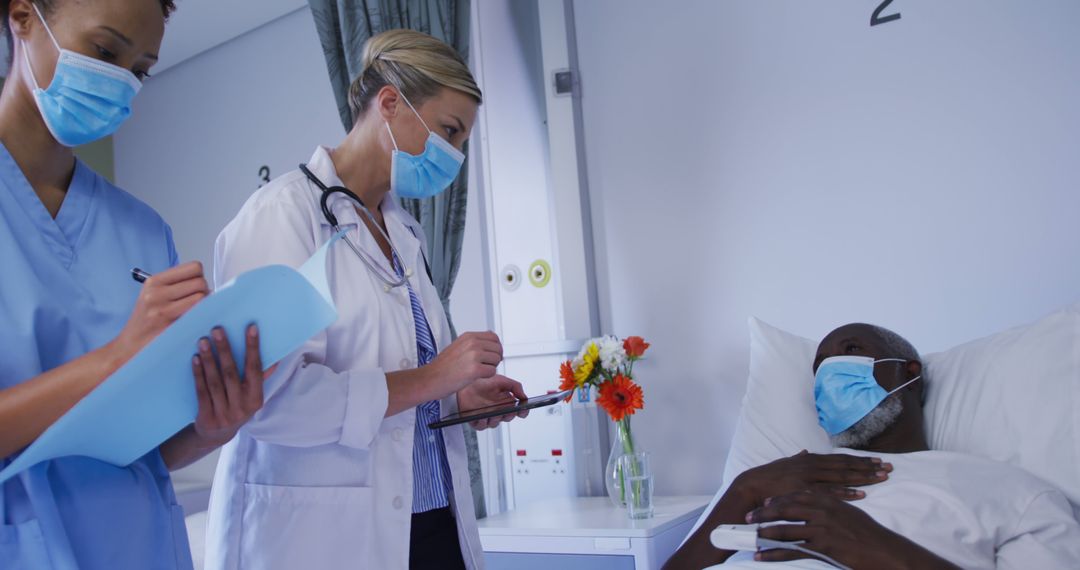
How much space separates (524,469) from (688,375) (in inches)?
23.7

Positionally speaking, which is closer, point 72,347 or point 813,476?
point 72,347

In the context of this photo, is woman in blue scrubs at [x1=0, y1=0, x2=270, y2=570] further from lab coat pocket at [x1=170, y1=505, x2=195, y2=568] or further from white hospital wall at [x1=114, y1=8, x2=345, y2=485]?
white hospital wall at [x1=114, y1=8, x2=345, y2=485]

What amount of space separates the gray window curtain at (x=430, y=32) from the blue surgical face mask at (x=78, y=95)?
1.33 meters

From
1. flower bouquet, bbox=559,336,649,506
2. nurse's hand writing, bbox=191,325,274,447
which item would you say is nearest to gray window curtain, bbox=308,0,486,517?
flower bouquet, bbox=559,336,649,506

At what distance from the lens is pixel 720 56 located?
8.59 feet

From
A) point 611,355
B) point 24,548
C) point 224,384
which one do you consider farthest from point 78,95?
point 611,355

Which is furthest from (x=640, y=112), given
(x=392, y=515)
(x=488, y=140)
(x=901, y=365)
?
(x=392, y=515)

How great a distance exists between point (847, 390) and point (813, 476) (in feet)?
0.96

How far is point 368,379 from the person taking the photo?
1.23 m

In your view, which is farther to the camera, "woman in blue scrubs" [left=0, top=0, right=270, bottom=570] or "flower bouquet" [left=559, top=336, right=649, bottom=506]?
"flower bouquet" [left=559, top=336, right=649, bottom=506]

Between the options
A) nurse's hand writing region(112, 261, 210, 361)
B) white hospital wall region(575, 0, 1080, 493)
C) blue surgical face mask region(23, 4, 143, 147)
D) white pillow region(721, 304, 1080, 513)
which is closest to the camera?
nurse's hand writing region(112, 261, 210, 361)

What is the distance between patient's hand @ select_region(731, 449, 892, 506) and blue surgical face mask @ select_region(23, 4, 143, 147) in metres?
1.34

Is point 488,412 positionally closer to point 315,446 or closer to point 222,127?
point 315,446

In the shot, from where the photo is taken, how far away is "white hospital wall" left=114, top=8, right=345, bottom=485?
379 cm
